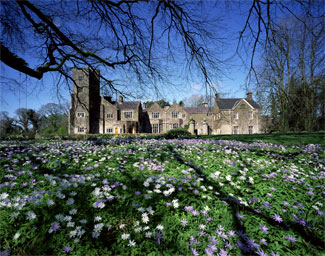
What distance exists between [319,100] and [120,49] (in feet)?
90.1

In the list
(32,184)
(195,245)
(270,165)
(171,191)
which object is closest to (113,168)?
(32,184)

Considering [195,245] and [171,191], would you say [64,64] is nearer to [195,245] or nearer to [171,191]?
[171,191]

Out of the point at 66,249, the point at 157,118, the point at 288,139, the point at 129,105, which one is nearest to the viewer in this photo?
the point at 66,249

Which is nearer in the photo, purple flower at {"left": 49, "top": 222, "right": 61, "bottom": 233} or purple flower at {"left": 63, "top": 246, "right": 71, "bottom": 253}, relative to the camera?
purple flower at {"left": 63, "top": 246, "right": 71, "bottom": 253}

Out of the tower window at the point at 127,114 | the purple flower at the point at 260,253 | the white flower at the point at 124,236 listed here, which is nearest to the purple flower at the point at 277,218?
the purple flower at the point at 260,253

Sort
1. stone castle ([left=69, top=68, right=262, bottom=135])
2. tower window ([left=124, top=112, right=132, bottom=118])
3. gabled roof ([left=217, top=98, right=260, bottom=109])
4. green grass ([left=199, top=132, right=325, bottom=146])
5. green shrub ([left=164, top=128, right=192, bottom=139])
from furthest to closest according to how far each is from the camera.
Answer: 1. tower window ([left=124, top=112, right=132, bottom=118])
2. gabled roof ([left=217, top=98, right=260, bottom=109])
3. stone castle ([left=69, top=68, right=262, bottom=135])
4. green shrub ([left=164, top=128, right=192, bottom=139])
5. green grass ([left=199, top=132, right=325, bottom=146])

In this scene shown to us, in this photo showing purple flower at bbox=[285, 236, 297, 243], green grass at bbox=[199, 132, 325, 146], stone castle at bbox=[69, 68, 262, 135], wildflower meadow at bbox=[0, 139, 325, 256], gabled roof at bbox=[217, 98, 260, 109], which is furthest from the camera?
gabled roof at bbox=[217, 98, 260, 109]

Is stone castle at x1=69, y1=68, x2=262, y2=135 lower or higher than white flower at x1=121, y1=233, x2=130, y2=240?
higher

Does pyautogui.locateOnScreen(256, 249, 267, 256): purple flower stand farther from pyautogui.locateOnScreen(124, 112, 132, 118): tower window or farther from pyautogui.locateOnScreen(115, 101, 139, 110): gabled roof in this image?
pyautogui.locateOnScreen(115, 101, 139, 110): gabled roof

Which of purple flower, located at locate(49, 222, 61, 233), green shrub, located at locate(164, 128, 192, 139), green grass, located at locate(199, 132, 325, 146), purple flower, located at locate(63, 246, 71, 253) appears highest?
green shrub, located at locate(164, 128, 192, 139)

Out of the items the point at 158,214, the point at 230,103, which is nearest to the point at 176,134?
the point at 158,214

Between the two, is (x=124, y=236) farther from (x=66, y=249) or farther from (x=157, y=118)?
(x=157, y=118)

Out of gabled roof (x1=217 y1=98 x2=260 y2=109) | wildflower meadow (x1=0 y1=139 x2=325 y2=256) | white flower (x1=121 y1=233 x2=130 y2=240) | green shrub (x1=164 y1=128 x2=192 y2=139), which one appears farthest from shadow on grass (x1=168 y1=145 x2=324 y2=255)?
gabled roof (x1=217 y1=98 x2=260 y2=109)

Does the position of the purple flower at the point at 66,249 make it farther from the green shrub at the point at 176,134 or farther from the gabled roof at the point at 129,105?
the gabled roof at the point at 129,105
